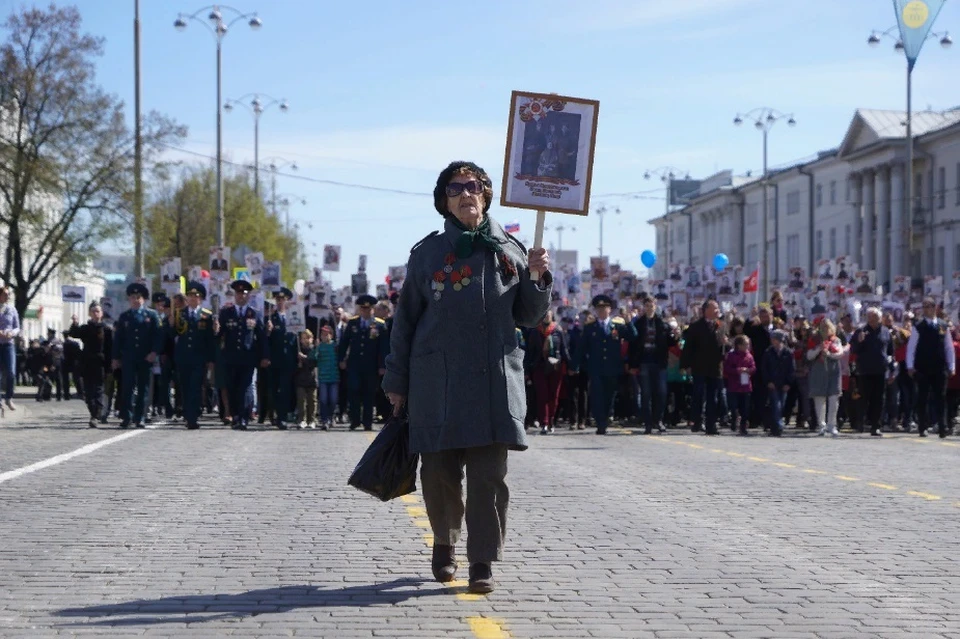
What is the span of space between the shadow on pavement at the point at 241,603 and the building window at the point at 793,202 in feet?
333

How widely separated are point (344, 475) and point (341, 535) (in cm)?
526

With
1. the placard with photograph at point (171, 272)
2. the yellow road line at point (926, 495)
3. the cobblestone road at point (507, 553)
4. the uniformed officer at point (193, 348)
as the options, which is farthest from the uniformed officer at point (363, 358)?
the yellow road line at point (926, 495)

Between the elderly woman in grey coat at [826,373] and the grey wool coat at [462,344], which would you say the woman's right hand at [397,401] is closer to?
the grey wool coat at [462,344]

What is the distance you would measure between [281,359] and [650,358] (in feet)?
18.9

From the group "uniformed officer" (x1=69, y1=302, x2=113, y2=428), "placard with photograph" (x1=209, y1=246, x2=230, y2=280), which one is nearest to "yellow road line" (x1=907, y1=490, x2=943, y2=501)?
"uniformed officer" (x1=69, y1=302, x2=113, y2=428)

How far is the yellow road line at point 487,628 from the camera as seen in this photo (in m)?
7.08

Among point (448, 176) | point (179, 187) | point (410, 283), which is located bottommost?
point (410, 283)

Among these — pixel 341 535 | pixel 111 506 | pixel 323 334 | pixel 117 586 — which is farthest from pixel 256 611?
pixel 323 334

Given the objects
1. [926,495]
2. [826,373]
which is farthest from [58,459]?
[826,373]

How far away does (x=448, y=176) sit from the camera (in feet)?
27.5

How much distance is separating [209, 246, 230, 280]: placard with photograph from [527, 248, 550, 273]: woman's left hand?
3144 cm

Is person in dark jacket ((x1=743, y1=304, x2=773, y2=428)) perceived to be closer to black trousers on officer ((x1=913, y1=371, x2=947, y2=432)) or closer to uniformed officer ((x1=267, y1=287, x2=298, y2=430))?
black trousers on officer ((x1=913, y1=371, x2=947, y2=432))

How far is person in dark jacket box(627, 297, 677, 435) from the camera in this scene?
26.8 metres

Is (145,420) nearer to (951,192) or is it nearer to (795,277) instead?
(795,277)
